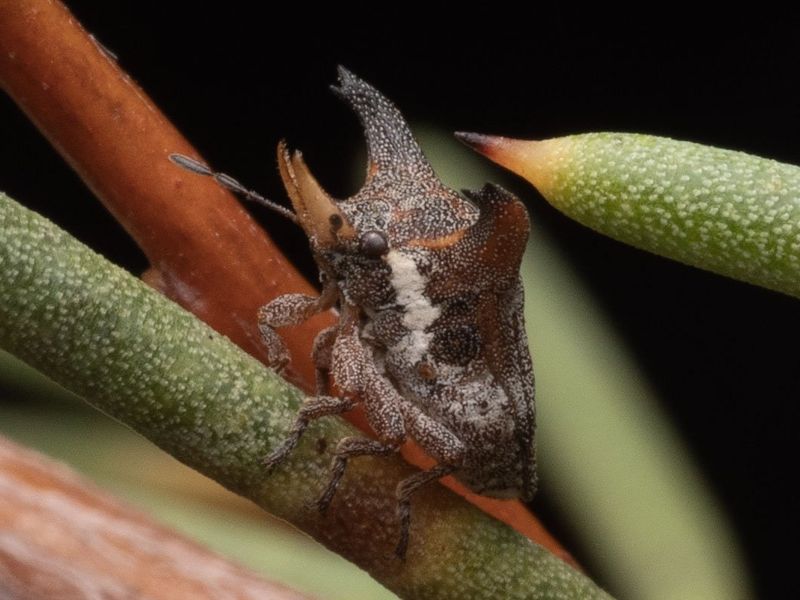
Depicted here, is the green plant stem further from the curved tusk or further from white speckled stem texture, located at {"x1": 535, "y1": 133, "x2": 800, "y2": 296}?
the curved tusk

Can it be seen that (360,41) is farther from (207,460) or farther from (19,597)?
(19,597)

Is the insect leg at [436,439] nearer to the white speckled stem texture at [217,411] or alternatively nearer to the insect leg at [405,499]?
the insect leg at [405,499]

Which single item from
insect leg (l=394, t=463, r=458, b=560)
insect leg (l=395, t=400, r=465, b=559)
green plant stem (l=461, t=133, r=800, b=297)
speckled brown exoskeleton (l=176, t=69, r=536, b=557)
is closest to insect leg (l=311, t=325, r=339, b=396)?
speckled brown exoskeleton (l=176, t=69, r=536, b=557)

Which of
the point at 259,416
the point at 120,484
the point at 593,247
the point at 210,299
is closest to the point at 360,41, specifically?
the point at 593,247

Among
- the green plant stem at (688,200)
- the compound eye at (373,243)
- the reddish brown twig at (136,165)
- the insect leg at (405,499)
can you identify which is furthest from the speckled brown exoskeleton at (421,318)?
the green plant stem at (688,200)

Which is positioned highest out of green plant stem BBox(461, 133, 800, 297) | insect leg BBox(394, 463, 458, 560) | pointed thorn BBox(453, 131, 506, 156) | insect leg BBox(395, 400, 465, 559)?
green plant stem BBox(461, 133, 800, 297)

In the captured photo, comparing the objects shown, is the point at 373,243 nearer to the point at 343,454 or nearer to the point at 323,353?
the point at 323,353
